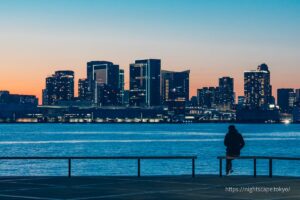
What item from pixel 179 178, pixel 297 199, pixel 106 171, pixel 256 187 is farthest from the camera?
pixel 106 171

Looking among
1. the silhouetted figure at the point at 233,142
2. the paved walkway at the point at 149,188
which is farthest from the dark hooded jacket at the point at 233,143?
the paved walkway at the point at 149,188

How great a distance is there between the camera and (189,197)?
62.5 ft

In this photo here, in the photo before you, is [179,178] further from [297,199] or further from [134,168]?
[134,168]

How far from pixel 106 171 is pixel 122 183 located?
188ft

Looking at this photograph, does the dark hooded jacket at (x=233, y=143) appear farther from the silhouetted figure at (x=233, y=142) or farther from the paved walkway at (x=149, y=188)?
the paved walkway at (x=149, y=188)

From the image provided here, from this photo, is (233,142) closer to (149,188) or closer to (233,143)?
(233,143)

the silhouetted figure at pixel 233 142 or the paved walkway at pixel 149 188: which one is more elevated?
the silhouetted figure at pixel 233 142

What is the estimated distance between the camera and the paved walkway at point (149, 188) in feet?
63.5

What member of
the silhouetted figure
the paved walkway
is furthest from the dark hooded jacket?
the paved walkway

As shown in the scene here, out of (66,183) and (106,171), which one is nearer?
(66,183)

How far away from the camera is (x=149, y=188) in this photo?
21797 mm

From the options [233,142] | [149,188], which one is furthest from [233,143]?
[149,188]

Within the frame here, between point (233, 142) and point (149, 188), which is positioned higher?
point (233, 142)

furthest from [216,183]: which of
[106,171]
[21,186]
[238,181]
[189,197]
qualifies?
[106,171]
